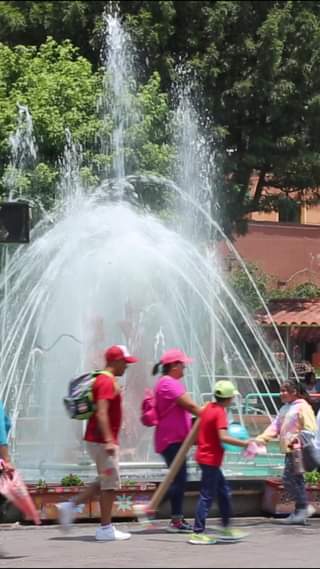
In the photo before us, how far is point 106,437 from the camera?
28.3 ft

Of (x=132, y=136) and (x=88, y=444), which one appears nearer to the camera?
(x=88, y=444)

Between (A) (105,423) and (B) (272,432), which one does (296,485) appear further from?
(A) (105,423)

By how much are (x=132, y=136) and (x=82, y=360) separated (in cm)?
956

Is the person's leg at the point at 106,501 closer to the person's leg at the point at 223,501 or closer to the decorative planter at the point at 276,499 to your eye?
the person's leg at the point at 223,501

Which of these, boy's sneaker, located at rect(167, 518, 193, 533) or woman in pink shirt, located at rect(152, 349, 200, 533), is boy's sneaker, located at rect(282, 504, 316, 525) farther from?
woman in pink shirt, located at rect(152, 349, 200, 533)

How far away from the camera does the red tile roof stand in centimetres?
3362

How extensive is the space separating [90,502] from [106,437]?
1998 millimetres

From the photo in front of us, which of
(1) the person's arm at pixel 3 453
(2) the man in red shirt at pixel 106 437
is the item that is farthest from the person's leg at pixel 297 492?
(1) the person's arm at pixel 3 453

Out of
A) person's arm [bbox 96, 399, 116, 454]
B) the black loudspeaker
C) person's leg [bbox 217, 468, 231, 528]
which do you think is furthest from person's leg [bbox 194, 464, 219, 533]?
the black loudspeaker

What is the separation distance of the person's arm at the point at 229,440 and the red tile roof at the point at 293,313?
79.4 ft

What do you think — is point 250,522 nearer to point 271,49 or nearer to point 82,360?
point 82,360

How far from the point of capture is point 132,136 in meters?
22.8

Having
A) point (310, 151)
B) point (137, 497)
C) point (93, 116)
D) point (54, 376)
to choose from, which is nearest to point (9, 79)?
point (93, 116)

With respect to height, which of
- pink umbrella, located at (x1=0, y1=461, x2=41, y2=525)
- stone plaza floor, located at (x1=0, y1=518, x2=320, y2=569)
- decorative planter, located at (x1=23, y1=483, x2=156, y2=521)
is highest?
pink umbrella, located at (x1=0, y1=461, x2=41, y2=525)
